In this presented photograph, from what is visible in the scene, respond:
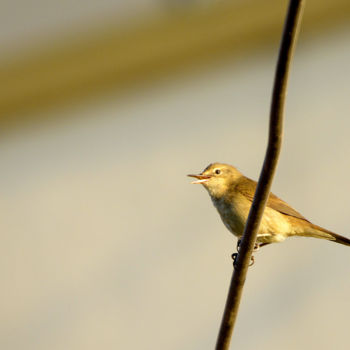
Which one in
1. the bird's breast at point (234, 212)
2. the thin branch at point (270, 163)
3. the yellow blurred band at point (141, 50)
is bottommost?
the thin branch at point (270, 163)

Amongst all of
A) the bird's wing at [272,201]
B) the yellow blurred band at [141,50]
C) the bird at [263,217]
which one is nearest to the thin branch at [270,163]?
the bird at [263,217]

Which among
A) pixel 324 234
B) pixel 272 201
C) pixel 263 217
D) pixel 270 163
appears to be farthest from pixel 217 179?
pixel 270 163

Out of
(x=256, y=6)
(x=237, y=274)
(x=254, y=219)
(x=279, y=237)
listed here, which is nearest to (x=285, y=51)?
(x=254, y=219)

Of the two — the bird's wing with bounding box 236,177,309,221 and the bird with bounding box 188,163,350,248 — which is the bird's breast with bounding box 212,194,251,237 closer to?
the bird with bounding box 188,163,350,248

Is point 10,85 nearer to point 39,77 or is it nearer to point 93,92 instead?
point 39,77

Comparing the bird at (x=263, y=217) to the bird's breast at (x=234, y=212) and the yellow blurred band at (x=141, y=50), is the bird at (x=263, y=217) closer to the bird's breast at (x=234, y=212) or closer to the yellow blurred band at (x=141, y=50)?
the bird's breast at (x=234, y=212)

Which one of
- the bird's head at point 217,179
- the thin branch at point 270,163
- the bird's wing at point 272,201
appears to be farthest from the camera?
the bird's head at point 217,179

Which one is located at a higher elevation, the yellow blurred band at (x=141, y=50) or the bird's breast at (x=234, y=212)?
the yellow blurred band at (x=141, y=50)
